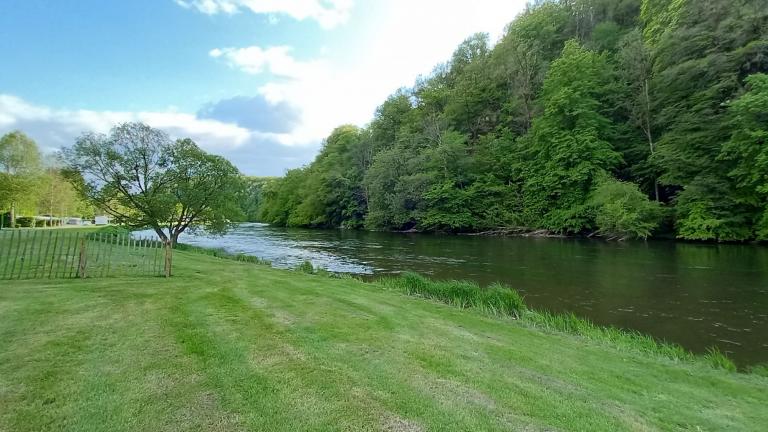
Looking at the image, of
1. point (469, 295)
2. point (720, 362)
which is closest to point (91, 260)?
point (469, 295)

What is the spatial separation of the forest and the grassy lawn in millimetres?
28551

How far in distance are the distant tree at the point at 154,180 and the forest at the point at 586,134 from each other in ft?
84.6

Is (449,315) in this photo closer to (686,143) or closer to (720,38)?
(686,143)

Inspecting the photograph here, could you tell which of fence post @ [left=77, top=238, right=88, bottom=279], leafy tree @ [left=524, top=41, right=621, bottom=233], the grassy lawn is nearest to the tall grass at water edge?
the grassy lawn

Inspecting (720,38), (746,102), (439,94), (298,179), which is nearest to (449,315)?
(746,102)

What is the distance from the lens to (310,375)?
404 centimetres

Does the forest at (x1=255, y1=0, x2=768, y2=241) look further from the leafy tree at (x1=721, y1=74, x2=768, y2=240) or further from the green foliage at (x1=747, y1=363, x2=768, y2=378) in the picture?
the green foliage at (x1=747, y1=363, x2=768, y2=378)

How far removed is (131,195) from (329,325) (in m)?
25.4

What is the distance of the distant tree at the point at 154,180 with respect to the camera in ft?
81.2

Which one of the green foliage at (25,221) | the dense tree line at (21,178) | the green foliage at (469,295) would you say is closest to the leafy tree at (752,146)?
the green foliage at (469,295)

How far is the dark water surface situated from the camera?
938 cm

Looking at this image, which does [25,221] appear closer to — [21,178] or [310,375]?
[21,178]

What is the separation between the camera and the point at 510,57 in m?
49.4

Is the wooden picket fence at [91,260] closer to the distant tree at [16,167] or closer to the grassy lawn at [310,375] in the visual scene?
the grassy lawn at [310,375]
